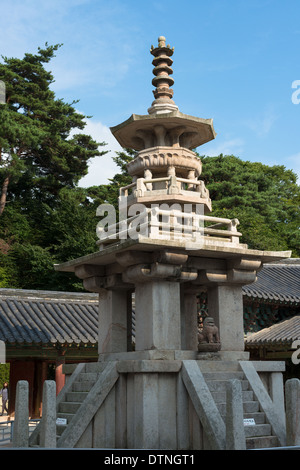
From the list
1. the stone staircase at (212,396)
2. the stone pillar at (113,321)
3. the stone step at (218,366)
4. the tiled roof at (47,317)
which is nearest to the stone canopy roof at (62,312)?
the tiled roof at (47,317)

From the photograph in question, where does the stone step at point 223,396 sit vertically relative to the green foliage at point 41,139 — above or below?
below

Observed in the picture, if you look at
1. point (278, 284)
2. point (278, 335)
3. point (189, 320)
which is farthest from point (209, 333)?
point (278, 284)

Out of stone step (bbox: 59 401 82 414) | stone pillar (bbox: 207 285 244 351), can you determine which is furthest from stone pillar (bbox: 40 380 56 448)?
stone pillar (bbox: 207 285 244 351)

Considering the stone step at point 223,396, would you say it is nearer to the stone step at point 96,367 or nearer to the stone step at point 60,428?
the stone step at point 96,367

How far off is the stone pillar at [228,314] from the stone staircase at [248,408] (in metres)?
0.74

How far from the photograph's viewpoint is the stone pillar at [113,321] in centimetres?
996

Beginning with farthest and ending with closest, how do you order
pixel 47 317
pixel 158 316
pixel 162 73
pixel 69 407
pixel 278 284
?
pixel 278 284 < pixel 47 317 < pixel 162 73 < pixel 69 407 < pixel 158 316

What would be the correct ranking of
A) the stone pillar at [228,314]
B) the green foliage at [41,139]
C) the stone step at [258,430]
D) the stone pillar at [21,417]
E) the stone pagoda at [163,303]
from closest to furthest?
the stone pillar at [21,417] < the stone step at [258,430] < the stone pagoda at [163,303] < the stone pillar at [228,314] < the green foliage at [41,139]

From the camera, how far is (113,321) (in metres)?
10.0

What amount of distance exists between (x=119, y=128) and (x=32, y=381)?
13342 mm

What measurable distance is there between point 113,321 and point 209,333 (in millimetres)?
2083

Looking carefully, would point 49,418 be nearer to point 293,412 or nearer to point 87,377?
point 87,377

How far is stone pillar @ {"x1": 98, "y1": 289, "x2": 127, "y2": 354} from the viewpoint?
996cm
